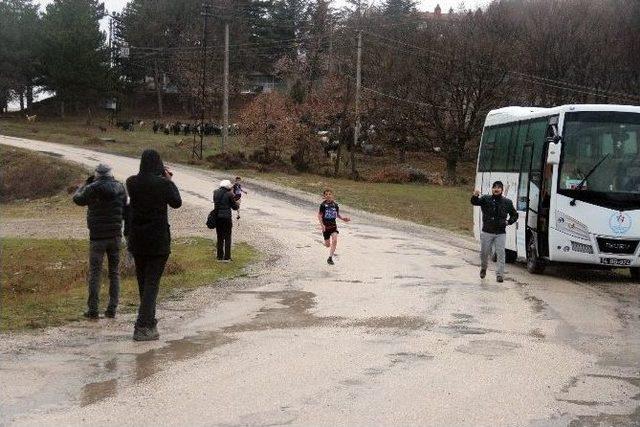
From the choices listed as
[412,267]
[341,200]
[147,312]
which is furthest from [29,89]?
[147,312]

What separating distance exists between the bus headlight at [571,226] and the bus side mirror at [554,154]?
1.08 metres

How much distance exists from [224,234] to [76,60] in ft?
216

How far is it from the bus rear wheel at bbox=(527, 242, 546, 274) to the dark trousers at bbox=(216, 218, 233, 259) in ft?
22.2

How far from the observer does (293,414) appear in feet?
22.2

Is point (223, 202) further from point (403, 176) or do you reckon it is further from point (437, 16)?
point (437, 16)

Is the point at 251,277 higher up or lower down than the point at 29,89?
lower down

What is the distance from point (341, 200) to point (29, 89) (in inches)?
2476

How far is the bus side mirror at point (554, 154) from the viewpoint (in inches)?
696

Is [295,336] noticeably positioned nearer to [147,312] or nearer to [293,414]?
[147,312]

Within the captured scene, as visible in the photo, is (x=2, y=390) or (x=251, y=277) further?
(x=251, y=277)

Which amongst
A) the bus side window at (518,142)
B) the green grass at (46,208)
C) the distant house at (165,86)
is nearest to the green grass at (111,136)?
the green grass at (46,208)

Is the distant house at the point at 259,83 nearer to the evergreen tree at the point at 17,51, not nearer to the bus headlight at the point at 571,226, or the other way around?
the evergreen tree at the point at 17,51

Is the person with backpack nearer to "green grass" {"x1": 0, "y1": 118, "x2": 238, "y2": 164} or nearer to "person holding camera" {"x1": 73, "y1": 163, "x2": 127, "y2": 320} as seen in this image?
"person holding camera" {"x1": 73, "y1": 163, "x2": 127, "y2": 320}

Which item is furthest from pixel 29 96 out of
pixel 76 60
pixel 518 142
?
pixel 518 142
